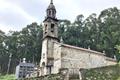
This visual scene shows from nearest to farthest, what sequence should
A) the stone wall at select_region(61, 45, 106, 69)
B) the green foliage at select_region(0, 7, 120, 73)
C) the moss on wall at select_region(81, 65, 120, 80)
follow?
the moss on wall at select_region(81, 65, 120, 80) → the stone wall at select_region(61, 45, 106, 69) → the green foliage at select_region(0, 7, 120, 73)

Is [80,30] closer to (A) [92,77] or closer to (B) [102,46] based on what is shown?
(B) [102,46]

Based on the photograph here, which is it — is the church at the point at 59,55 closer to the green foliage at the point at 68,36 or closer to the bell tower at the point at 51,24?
the bell tower at the point at 51,24

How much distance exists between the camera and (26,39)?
215ft

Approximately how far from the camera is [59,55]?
31.7m

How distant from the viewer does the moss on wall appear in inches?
732

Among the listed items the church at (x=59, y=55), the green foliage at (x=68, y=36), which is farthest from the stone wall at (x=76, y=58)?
the green foliage at (x=68, y=36)

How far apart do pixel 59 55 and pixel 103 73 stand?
12.6 meters

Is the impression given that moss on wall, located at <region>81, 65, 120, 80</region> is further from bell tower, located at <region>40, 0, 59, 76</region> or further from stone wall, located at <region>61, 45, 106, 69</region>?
bell tower, located at <region>40, 0, 59, 76</region>

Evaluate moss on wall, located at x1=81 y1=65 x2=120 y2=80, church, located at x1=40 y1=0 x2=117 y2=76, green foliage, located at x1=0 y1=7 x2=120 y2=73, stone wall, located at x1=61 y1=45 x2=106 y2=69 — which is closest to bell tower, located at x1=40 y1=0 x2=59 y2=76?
church, located at x1=40 y1=0 x2=117 y2=76

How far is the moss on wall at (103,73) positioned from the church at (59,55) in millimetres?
8219

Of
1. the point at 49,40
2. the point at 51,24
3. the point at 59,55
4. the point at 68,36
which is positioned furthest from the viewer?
the point at 68,36

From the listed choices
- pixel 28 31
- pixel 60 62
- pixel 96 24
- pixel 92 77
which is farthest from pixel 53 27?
pixel 28 31

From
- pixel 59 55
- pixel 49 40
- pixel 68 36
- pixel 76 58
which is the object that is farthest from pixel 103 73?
pixel 68 36

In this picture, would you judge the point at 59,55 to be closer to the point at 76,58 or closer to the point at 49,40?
the point at 76,58
